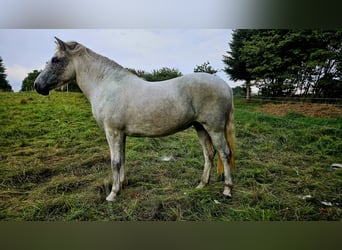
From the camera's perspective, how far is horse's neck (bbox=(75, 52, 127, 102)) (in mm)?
1948

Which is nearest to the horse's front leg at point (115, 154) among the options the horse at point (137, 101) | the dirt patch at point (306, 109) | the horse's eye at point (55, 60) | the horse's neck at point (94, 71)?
the horse at point (137, 101)

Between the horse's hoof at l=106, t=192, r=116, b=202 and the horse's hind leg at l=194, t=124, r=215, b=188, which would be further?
the horse's hind leg at l=194, t=124, r=215, b=188

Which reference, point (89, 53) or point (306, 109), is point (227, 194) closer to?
point (306, 109)

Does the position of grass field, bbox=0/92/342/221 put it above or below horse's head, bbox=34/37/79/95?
below

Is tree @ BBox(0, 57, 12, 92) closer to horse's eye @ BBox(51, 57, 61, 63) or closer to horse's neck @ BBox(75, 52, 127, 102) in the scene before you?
horse's eye @ BBox(51, 57, 61, 63)

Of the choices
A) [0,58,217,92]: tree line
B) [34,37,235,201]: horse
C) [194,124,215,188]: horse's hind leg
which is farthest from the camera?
[0,58,217,92]: tree line

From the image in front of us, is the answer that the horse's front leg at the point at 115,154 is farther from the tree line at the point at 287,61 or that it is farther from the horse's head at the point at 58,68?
the tree line at the point at 287,61

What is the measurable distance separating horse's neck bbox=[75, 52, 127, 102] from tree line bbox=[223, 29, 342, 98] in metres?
1.03

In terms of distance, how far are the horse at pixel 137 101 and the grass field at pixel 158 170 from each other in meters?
0.17

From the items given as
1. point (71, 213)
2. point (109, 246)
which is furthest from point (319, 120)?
point (71, 213)

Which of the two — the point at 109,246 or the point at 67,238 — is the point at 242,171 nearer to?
the point at 109,246

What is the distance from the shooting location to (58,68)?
6.39 ft

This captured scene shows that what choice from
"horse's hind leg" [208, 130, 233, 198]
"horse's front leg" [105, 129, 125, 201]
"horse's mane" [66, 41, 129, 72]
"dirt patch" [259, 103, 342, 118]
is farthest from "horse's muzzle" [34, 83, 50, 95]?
"dirt patch" [259, 103, 342, 118]

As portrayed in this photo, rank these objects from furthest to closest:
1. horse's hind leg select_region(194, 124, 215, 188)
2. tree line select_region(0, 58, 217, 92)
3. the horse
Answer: tree line select_region(0, 58, 217, 92) < horse's hind leg select_region(194, 124, 215, 188) < the horse
